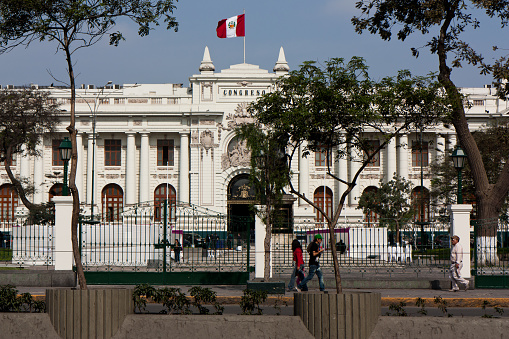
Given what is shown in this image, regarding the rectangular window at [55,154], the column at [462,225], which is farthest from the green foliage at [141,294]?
the rectangular window at [55,154]

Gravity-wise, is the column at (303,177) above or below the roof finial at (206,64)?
below

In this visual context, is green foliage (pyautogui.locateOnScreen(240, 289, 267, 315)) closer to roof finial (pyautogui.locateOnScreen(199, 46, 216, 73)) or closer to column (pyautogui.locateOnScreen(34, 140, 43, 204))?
roof finial (pyautogui.locateOnScreen(199, 46, 216, 73))

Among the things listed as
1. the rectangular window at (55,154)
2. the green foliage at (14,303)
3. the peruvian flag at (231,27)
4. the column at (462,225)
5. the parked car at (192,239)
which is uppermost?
the peruvian flag at (231,27)

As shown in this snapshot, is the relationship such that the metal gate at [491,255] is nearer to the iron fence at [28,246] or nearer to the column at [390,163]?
the iron fence at [28,246]

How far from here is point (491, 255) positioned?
1942 centimetres

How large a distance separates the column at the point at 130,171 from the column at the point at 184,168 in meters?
3.63

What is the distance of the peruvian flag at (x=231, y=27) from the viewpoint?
51281mm

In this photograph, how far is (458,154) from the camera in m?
21.4

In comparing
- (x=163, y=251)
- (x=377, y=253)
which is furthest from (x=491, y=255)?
(x=163, y=251)

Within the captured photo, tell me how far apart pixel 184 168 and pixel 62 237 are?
1524 inches

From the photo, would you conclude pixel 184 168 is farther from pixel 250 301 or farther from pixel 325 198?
pixel 250 301

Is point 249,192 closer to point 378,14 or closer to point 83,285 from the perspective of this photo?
point 378,14

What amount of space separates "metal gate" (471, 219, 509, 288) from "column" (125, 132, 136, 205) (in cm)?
4071

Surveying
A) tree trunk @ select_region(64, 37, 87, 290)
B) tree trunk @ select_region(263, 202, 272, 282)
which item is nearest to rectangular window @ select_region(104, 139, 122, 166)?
tree trunk @ select_region(263, 202, 272, 282)
